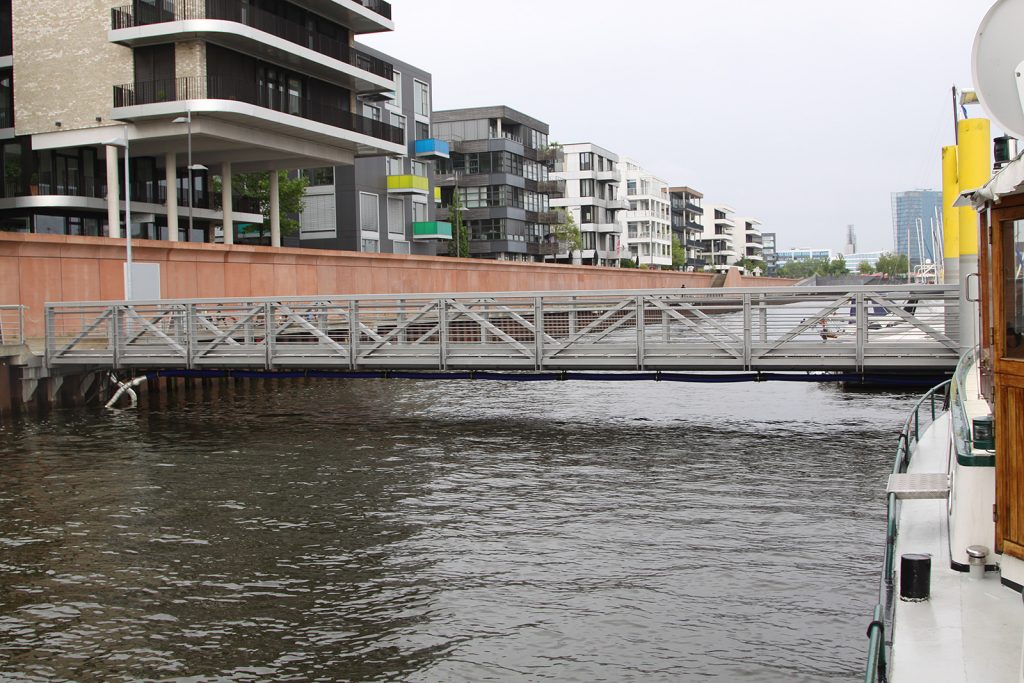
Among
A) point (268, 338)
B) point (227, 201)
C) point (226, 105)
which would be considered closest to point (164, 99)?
point (226, 105)

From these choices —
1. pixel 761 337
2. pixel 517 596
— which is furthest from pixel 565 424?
pixel 517 596

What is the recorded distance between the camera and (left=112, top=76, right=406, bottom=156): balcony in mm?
42000

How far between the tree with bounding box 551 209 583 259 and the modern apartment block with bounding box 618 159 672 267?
1143 inches

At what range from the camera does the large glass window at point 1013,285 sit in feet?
23.0

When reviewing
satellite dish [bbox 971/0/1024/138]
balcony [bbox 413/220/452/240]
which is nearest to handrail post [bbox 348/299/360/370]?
satellite dish [bbox 971/0/1024/138]

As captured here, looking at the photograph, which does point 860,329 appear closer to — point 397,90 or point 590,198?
point 397,90

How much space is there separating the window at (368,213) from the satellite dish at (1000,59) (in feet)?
215

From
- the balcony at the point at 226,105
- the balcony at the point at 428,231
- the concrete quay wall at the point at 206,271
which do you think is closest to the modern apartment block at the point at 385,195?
the balcony at the point at 428,231

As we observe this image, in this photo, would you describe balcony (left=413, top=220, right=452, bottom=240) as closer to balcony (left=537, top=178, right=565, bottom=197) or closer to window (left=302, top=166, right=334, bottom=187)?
window (left=302, top=166, right=334, bottom=187)

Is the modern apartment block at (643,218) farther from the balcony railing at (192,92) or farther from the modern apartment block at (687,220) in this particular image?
the balcony railing at (192,92)

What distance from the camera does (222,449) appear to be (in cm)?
2086

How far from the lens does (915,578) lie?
21.8ft

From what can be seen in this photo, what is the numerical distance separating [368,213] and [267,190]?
811 cm

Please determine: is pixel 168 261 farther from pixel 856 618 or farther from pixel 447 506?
pixel 856 618
